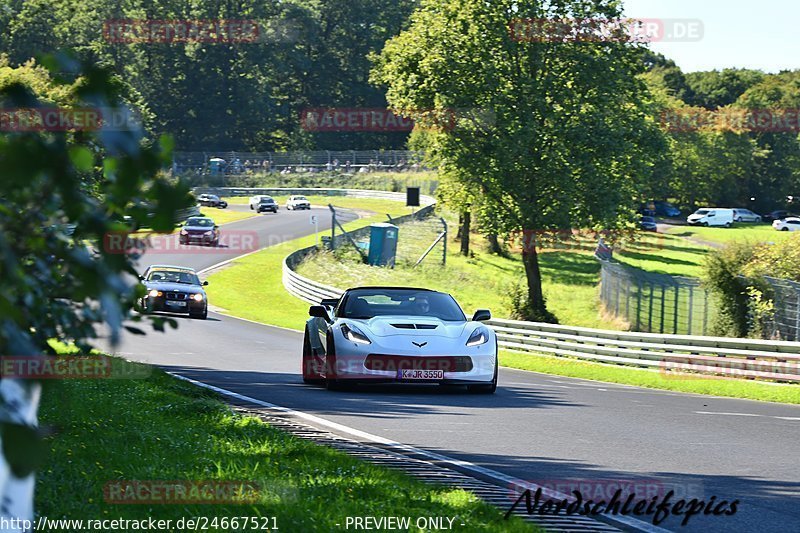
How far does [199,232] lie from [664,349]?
41495 millimetres

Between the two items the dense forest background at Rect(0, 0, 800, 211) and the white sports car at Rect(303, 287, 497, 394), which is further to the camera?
→ the dense forest background at Rect(0, 0, 800, 211)

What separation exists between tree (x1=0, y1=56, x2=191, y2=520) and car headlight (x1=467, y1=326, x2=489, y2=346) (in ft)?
37.0

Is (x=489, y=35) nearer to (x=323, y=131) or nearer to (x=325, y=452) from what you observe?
(x=325, y=452)

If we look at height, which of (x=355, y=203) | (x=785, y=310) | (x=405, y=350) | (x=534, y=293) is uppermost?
(x=405, y=350)

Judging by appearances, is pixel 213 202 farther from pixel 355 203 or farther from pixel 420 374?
pixel 420 374

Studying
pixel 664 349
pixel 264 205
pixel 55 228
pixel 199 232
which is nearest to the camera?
pixel 55 228

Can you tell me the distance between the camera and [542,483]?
8320 mm

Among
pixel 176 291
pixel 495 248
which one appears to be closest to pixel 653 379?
pixel 176 291

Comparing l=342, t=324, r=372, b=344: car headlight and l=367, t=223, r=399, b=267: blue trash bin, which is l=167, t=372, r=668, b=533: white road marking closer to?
l=342, t=324, r=372, b=344: car headlight

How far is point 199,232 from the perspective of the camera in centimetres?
6525

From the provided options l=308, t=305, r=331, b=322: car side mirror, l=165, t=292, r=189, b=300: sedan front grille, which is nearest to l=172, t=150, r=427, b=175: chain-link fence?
l=165, t=292, r=189, b=300: sedan front grille

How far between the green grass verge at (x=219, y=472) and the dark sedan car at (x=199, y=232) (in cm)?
5392

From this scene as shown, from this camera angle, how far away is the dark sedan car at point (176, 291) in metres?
34.8

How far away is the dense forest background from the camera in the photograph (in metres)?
115
